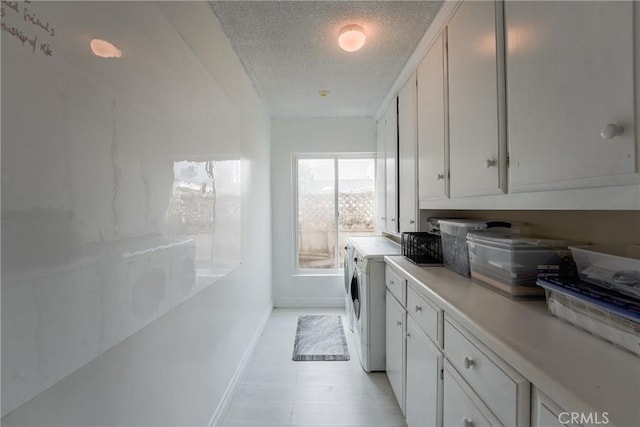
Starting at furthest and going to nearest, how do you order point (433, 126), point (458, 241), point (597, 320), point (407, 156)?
1. point (407, 156)
2. point (433, 126)
3. point (458, 241)
4. point (597, 320)

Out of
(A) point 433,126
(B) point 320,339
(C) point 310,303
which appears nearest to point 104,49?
(A) point 433,126

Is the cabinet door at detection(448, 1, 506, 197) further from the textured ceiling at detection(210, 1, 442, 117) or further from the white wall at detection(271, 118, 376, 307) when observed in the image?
the white wall at detection(271, 118, 376, 307)

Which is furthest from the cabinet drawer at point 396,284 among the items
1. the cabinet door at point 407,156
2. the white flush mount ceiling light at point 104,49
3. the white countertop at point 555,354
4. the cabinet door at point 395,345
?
the white flush mount ceiling light at point 104,49

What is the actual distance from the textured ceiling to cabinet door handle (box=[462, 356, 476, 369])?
5.98ft

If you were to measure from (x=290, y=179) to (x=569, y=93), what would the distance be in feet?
10.1

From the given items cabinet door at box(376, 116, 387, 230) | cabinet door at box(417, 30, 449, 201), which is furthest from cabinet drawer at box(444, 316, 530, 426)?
cabinet door at box(376, 116, 387, 230)

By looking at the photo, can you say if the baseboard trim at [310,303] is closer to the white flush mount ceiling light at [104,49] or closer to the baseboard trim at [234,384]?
the baseboard trim at [234,384]

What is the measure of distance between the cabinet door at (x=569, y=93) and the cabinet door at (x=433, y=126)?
1.78 ft

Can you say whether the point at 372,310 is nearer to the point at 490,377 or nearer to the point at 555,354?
the point at 490,377

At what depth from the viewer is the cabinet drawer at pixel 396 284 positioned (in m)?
1.69

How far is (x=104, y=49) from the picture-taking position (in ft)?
2.47

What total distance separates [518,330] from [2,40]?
1.42 metres

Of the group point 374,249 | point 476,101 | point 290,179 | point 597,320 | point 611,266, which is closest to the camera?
point 597,320

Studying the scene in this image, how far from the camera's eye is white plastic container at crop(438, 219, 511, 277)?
1508 millimetres
